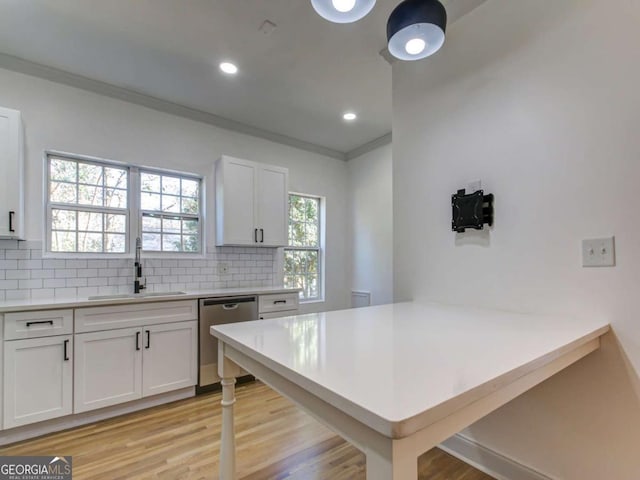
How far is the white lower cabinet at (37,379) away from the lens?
201 cm

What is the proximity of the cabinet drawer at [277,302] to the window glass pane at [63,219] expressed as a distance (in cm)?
178

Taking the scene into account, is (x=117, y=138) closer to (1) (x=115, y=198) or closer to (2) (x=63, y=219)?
(1) (x=115, y=198)

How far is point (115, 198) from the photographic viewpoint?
2.99 metres

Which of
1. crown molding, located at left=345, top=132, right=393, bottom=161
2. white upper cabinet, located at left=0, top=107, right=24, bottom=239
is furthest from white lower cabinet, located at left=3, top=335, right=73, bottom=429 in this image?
crown molding, located at left=345, top=132, right=393, bottom=161

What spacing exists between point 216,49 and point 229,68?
24cm

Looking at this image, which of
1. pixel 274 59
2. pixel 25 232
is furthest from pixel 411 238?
pixel 25 232

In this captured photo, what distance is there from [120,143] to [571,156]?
135 inches

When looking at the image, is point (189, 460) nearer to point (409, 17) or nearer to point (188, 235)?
point (188, 235)

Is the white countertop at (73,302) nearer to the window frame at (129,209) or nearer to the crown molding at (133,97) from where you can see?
the window frame at (129,209)

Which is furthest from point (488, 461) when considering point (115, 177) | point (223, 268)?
point (115, 177)

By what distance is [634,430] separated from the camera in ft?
4.34

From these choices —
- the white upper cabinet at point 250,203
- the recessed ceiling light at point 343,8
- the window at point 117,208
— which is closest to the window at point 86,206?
the window at point 117,208

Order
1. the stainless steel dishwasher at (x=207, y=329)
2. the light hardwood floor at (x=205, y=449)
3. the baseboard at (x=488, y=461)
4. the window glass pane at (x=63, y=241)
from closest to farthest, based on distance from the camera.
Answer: the baseboard at (x=488, y=461), the light hardwood floor at (x=205, y=449), the window glass pane at (x=63, y=241), the stainless steel dishwasher at (x=207, y=329)

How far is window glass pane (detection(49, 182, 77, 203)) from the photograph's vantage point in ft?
8.84
